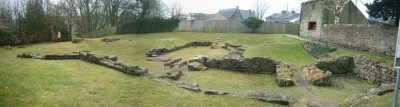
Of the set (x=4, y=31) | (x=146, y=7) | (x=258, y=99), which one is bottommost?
(x=258, y=99)

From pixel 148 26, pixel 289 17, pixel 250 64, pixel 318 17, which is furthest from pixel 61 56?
pixel 289 17

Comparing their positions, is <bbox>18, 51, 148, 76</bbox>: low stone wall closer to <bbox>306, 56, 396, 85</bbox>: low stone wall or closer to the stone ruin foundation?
the stone ruin foundation

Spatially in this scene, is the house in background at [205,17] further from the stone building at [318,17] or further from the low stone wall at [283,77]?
the low stone wall at [283,77]

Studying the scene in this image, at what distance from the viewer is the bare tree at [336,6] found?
25516mm

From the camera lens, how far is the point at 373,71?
13117 millimetres

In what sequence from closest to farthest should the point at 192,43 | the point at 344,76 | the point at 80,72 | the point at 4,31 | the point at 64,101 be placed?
the point at 64,101, the point at 80,72, the point at 344,76, the point at 4,31, the point at 192,43

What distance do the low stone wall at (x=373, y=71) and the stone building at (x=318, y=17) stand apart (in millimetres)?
12394

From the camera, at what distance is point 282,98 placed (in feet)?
30.4

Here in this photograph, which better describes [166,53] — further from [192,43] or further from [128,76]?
[128,76]

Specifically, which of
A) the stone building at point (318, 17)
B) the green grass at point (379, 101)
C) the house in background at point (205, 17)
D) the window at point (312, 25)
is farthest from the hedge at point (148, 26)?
the green grass at point (379, 101)

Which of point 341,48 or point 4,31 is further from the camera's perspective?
point 341,48

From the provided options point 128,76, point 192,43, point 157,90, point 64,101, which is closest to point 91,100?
point 64,101

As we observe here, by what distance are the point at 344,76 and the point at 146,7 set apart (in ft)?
84.0

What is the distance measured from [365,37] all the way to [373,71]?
322 inches
